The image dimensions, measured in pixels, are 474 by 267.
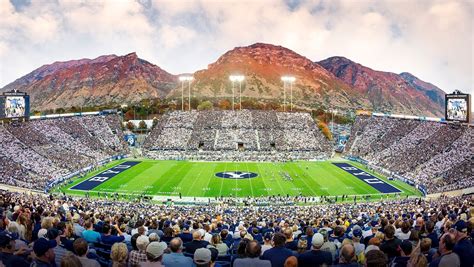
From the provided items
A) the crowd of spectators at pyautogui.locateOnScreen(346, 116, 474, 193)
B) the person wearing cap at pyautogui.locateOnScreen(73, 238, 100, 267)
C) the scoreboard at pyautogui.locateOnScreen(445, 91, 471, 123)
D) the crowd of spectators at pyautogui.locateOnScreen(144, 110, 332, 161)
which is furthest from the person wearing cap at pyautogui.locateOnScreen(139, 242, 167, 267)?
the crowd of spectators at pyautogui.locateOnScreen(144, 110, 332, 161)

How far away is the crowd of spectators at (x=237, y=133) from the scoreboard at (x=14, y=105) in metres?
22.7

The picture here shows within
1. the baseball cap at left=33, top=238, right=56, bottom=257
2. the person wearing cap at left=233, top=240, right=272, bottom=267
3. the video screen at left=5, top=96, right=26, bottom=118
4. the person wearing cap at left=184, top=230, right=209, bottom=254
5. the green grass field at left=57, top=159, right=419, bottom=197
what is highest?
the video screen at left=5, top=96, right=26, bottom=118

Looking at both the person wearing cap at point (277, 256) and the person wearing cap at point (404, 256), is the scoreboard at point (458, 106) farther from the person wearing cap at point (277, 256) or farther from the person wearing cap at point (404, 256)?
the person wearing cap at point (277, 256)

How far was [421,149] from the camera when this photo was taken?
206ft

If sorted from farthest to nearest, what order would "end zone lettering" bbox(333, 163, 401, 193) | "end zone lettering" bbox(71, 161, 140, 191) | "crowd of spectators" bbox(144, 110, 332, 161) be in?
"crowd of spectators" bbox(144, 110, 332, 161)
"end zone lettering" bbox(71, 161, 140, 191)
"end zone lettering" bbox(333, 163, 401, 193)

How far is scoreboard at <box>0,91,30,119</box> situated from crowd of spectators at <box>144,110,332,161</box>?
74.5ft

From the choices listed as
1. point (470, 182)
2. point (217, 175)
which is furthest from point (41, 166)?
point (470, 182)

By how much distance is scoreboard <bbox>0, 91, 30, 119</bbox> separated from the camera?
6300cm

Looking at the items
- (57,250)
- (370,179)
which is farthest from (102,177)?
(57,250)

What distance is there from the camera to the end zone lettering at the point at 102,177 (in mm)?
49500

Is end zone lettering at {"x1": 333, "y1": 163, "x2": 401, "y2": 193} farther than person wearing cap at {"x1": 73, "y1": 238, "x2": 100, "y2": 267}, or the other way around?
end zone lettering at {"x1": 333, "y1": 163, "x2": 401, "y2": 193}

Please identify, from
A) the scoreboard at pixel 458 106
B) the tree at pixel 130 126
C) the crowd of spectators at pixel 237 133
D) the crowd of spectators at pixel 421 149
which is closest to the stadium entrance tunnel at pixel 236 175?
the crowd of spectators at pixel 237 133

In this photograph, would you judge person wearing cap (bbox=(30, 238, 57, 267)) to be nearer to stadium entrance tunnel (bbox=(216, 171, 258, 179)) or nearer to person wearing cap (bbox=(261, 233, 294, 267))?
person wearing cap (bbox=(261, 233, 294, 267))

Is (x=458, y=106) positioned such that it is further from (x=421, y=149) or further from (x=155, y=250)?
(x=155, y=250)
